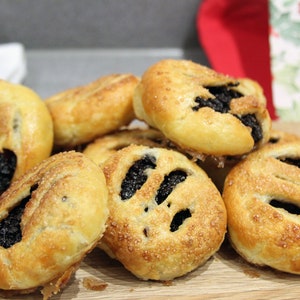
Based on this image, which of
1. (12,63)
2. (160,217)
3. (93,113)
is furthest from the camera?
(12,63)

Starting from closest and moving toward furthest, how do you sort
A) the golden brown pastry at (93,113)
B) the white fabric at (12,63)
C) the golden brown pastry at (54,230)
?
1. the golden brown pastry at (54,230)
2. the golden brown pastry at (93,113)
3. the white fabric at (12,63)

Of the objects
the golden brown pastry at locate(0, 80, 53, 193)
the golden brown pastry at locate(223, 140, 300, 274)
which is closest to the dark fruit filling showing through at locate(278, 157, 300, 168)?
the golden brown pastry at locate(223, 140, 300, 274)

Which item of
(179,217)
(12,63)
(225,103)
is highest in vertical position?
(225,103)

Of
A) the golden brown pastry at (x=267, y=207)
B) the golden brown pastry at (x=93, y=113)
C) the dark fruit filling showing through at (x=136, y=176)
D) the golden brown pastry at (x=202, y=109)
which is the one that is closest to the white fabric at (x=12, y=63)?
the golden brown pastry at (x=93, y=113)

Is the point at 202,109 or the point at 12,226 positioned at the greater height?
the point at 202,109

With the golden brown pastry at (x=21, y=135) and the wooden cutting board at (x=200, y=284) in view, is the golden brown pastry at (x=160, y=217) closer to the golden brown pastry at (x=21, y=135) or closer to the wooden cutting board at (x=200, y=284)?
the wooden cutting board at (x=200, y=284)

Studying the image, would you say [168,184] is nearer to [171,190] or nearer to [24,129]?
[171,190]

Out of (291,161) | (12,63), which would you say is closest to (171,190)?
(291,161)
